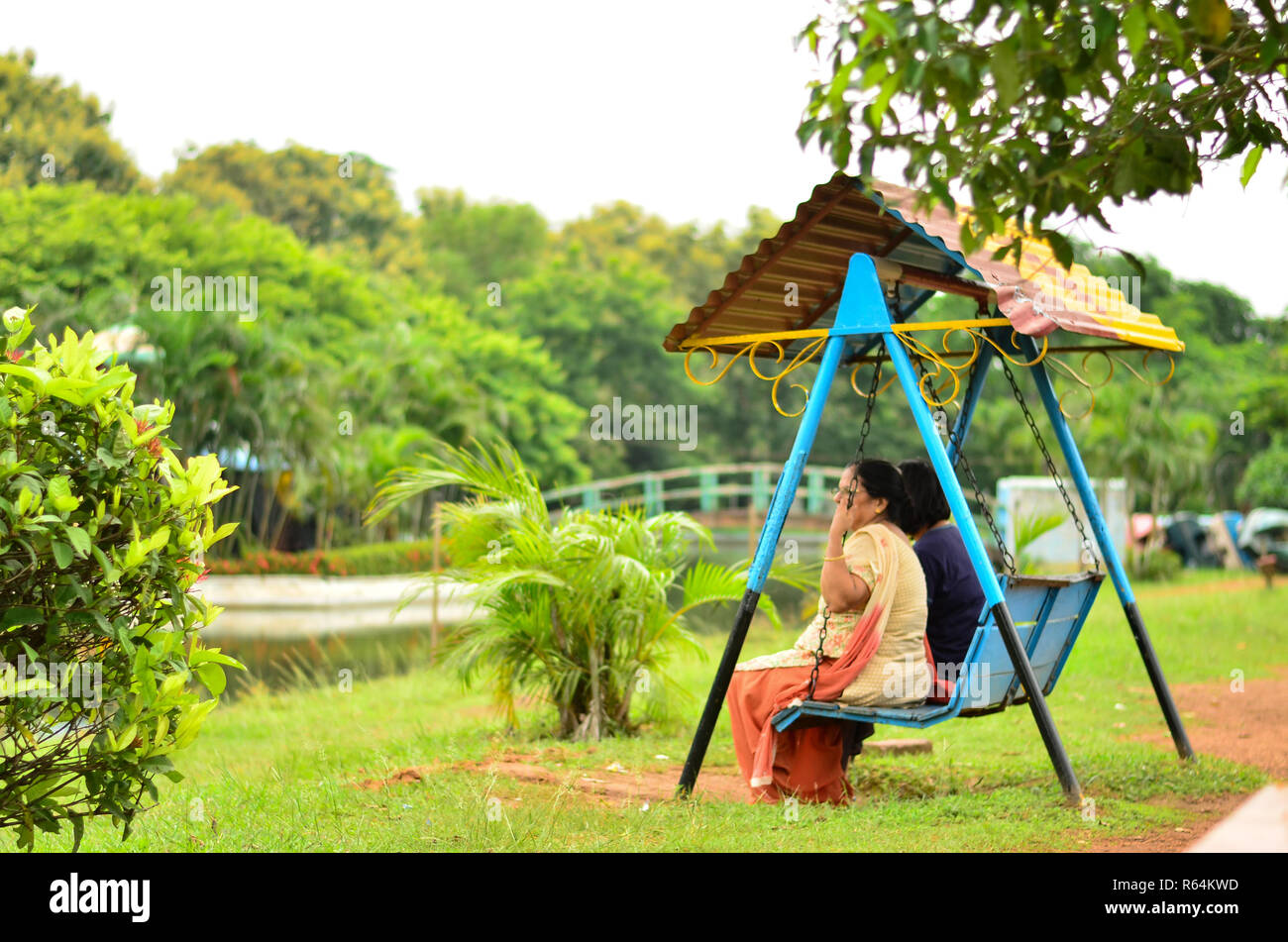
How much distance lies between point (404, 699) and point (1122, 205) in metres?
8.11

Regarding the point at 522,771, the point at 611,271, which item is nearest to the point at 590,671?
the point at 522,771

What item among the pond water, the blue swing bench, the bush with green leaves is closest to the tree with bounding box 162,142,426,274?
the pond water

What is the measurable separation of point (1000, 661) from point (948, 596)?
62 cm

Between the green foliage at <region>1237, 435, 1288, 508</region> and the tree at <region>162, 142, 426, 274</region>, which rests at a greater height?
the tree at <region>162, 142, 426, 274</region>

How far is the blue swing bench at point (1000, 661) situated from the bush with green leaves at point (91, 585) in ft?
8.93

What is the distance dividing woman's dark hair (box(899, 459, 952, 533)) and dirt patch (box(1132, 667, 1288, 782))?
2.27m

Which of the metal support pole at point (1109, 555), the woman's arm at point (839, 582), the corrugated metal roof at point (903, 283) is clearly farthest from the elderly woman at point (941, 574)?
the corrugated metal roof at point (903, 283)

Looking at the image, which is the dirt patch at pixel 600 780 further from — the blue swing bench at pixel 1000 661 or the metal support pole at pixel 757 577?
the blue swing bench at pixel 1000 661

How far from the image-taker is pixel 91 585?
3.75 m

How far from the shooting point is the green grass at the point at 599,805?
479cm

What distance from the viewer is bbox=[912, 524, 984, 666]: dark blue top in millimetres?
6070

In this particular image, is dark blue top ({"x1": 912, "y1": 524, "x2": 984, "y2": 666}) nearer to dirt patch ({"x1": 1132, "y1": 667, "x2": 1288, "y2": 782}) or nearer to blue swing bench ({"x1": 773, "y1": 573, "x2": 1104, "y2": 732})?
blue swing bench ({"x1": 773, "y1": 573, "x2": 1104, "y2": 732})

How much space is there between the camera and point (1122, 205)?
354cm
